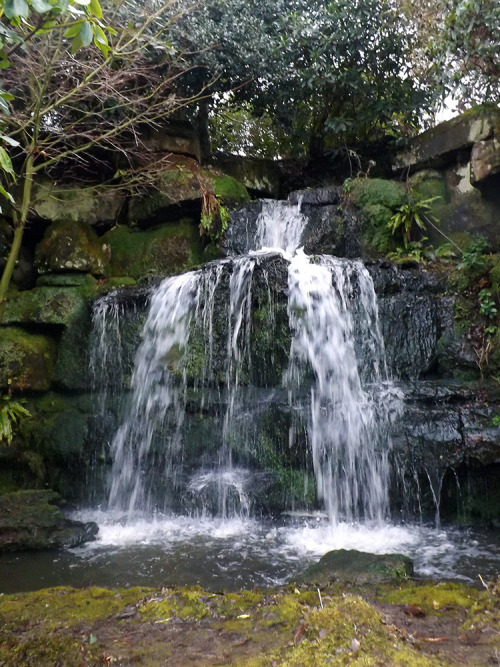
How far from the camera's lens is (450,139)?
976 centimetres

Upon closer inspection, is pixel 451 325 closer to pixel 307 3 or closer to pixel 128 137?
pixel 128 137

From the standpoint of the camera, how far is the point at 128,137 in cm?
1084

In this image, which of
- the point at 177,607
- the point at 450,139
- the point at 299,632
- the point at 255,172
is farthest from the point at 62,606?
the point at 255,172

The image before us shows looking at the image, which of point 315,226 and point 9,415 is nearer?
point 9,415

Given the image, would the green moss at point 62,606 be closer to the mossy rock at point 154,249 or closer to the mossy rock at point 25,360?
the mossy rock at point 25,360

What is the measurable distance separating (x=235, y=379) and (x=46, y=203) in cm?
542

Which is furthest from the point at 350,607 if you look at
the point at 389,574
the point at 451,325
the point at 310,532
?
the point at 451,325

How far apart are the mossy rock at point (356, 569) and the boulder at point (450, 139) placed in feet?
24.9

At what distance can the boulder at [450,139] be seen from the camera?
8.96m

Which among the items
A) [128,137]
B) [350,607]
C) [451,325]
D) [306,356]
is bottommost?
[350,607]

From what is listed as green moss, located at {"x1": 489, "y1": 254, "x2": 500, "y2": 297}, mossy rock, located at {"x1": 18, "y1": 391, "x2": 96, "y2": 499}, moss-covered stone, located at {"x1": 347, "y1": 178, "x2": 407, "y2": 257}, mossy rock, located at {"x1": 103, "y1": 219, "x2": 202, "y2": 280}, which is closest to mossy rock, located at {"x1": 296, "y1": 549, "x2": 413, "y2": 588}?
mossy rock, located at {"x1": 18, "y1": 391, "x2": 96, "y2": 499}

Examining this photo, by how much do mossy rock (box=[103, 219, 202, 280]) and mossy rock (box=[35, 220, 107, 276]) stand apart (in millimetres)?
496

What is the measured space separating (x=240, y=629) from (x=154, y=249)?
27.6 feet

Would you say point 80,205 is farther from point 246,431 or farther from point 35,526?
point 35,526
